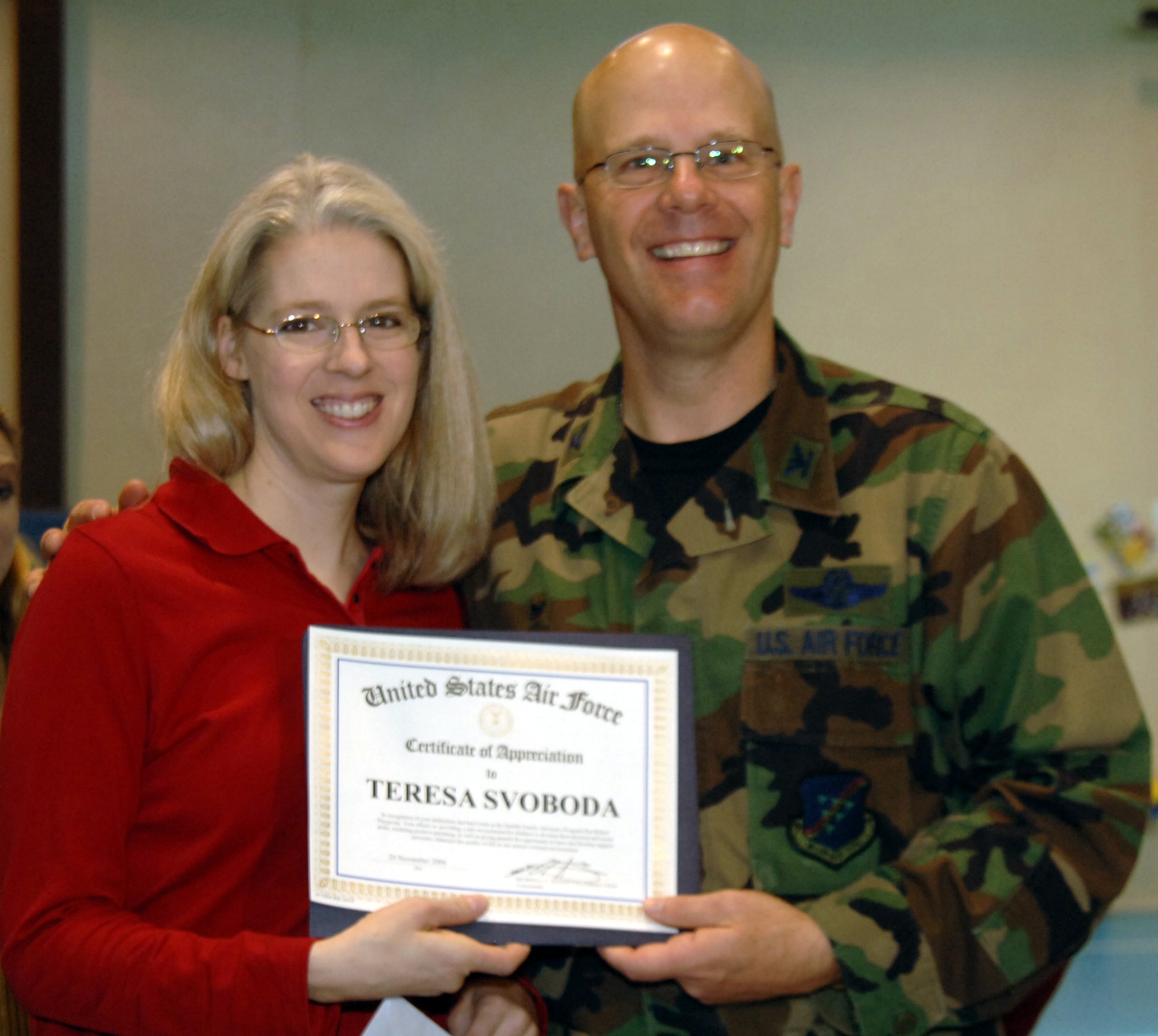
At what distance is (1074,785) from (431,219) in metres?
2.64

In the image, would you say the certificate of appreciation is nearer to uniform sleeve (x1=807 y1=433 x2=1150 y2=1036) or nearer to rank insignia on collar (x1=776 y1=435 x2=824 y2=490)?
uniform sleeve (x1=807 y1=433 x2=1150 y2=1036)

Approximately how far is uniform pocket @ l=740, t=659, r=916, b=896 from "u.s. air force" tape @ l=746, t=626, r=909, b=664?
1 cm

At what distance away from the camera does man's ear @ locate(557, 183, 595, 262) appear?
182 cm

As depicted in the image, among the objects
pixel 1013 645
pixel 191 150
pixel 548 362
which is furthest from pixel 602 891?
pixel 191 150

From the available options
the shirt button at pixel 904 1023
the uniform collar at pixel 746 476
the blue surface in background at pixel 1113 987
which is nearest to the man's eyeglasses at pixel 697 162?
the uniform collar at pixel 746 476

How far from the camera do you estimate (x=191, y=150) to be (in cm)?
344

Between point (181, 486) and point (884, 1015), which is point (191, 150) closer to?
point (181, 486)

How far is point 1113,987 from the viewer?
11.7ft

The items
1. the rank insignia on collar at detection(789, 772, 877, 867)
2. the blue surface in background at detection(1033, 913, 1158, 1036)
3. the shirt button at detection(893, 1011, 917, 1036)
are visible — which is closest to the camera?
the shirt button at detection(893, 1011, 917, 1036)

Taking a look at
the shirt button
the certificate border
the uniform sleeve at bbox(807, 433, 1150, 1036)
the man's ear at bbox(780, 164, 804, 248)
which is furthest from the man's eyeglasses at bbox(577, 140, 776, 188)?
the shirt button

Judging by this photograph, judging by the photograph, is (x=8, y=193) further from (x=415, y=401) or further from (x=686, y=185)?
(x=686, y=185)

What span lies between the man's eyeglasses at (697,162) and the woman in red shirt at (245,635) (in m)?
0.30

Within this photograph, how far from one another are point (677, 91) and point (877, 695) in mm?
847
